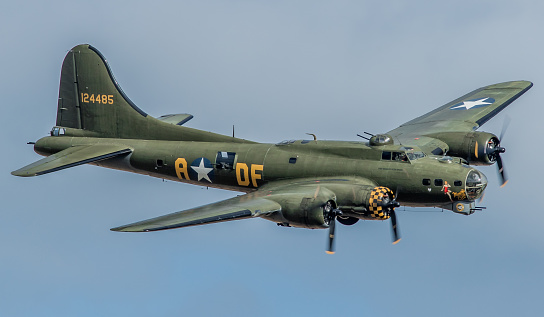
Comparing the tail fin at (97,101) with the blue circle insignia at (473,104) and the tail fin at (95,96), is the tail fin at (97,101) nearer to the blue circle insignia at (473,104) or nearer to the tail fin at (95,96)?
the tail fin at (95,96)

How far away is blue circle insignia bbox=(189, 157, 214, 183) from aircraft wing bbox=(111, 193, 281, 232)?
12.8ft

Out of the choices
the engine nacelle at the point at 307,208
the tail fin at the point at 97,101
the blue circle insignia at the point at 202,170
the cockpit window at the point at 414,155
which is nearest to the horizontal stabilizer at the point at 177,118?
the tail fin at the point at 97,101

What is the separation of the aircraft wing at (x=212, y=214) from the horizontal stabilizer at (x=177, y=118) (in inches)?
389

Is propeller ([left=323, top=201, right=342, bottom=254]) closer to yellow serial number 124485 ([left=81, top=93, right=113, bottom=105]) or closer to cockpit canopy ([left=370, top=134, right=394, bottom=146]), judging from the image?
cockpit canopy ([left=370, top=134, right=394, bottom=146])

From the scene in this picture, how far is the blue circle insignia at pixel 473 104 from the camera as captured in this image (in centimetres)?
5328

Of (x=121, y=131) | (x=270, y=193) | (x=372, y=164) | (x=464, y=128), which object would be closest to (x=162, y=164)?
(x=121, y=131)

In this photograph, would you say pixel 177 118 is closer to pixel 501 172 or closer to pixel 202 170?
pixel 202 170

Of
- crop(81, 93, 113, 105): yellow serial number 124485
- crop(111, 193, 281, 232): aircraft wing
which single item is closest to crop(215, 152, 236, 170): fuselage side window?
crop(111, 193, 281, 232): aircraft wing

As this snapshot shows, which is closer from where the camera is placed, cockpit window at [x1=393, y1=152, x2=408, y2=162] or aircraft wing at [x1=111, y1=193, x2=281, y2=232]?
aircraft wing at [x1=111, y1=193, x2=281, y2=232]

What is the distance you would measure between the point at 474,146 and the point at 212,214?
1476 cm

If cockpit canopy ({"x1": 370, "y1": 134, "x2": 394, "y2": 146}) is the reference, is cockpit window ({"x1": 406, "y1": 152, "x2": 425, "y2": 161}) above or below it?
below

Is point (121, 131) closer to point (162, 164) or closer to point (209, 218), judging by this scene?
point (162, 164)

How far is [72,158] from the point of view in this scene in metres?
45.8

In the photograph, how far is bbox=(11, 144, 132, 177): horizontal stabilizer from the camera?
144 ft
